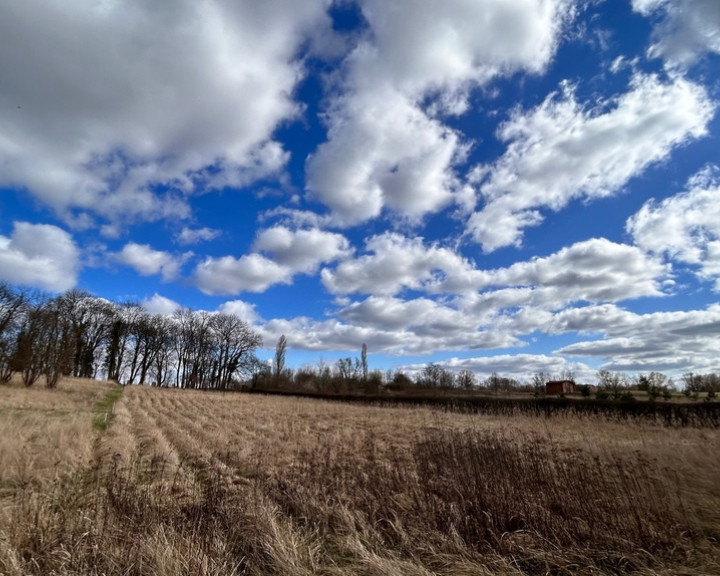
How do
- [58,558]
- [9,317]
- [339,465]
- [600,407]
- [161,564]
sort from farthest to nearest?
[9,317], [600,407], [339,465], [58,558], [161,564]

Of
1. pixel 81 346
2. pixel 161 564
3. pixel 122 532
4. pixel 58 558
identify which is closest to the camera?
pixel 161 564

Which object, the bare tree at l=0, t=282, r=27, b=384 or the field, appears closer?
the field

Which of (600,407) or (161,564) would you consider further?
(600,407)

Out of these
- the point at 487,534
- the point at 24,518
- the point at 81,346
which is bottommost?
the point at 487,534

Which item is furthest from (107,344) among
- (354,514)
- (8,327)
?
(354,514)

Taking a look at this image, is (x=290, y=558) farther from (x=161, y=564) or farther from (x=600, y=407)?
(x=600, y=407)

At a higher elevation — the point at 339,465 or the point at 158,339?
the point at 158,339

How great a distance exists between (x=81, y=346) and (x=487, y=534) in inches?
2830

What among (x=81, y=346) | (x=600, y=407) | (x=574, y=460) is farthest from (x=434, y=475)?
(x=81, y=346)

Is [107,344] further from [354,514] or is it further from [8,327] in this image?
[354,514]

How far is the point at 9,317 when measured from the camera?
35344mm

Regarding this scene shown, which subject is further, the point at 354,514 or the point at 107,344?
the point at 107,344

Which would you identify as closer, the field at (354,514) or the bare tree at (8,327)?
the field at (354,514)

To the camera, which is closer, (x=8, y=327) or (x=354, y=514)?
(x=354, y=514)
